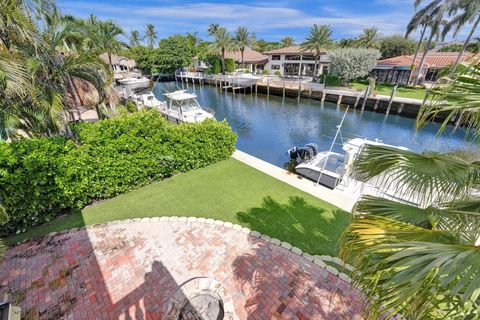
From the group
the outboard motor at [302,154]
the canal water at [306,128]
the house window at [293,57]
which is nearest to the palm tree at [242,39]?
the house window at [293,57]

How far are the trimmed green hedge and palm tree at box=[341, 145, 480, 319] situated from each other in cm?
688

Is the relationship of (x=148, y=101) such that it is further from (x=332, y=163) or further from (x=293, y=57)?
(x=293, y=57)

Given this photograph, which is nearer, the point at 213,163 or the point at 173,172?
the point at 173,172

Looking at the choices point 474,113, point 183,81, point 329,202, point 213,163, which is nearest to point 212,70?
point 183,81

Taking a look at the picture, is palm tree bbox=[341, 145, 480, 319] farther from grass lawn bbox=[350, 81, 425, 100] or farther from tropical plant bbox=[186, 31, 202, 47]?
tropical plant bbox=[186, 31, 202, 47]

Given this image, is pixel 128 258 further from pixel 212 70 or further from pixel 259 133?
pixel 212 70

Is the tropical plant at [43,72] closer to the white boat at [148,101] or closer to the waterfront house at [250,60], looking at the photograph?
the white boat at [148,101]

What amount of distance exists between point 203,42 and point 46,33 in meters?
67.2

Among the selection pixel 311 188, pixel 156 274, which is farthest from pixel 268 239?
pixel 311 188

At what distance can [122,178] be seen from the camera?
7.54 metres


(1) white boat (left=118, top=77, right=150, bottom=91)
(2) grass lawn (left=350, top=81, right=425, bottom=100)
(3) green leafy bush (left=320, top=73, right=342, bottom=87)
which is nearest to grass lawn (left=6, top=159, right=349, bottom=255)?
(2) grass lawn (left=350, top=81, right=425, bottom=100)

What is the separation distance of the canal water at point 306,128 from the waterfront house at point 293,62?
575 inches

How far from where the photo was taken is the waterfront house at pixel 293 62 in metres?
41.1

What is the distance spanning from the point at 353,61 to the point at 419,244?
33.6 m
